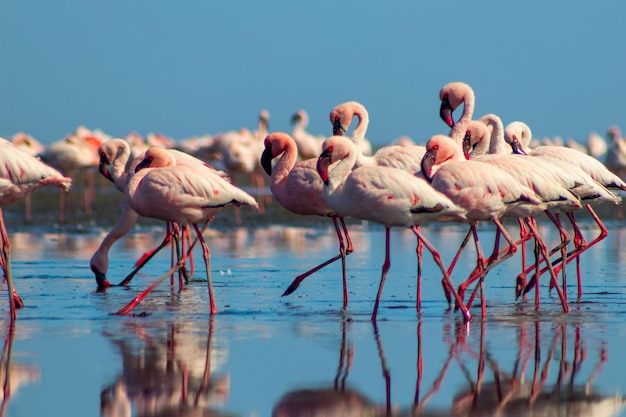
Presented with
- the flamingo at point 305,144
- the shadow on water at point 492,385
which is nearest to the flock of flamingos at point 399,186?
the shadow on water at point 492,385

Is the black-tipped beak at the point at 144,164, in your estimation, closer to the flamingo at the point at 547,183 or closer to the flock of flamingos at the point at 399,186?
the flock of flamingos at the point at 399,186

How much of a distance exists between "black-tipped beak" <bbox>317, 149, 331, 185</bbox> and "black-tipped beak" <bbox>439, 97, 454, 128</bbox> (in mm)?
2186

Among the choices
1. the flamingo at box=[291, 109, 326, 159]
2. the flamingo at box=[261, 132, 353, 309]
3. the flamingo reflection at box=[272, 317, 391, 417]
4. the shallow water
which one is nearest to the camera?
the flamingo reflection at box=[272, 317, 391, 417]

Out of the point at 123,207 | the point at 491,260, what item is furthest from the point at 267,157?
the point at 123,207

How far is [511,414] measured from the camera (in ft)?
14.6

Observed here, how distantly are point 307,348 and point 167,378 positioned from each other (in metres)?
1.01

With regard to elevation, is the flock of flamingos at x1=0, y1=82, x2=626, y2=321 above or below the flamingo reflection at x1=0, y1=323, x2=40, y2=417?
above

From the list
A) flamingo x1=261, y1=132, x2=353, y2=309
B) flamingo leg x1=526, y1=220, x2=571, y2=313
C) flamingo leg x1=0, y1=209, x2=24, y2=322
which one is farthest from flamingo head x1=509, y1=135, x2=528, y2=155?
flamingo leg x1=0, y1=209, x2=24, y2=322

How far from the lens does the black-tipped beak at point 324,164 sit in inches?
279

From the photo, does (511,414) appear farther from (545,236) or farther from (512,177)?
(545,236)

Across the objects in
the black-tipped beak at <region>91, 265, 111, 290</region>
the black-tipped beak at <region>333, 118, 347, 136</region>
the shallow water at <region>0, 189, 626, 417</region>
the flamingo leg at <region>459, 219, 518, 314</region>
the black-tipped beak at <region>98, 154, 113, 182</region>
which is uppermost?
the black-tipped beak at <region>333, 118, 347, 136</region>

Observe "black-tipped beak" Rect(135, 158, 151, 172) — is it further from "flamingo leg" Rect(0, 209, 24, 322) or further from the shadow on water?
the shadow on water

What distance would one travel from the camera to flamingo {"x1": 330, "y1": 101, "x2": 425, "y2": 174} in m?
8.62

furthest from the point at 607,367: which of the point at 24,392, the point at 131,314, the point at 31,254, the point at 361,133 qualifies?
the point at 31,254
